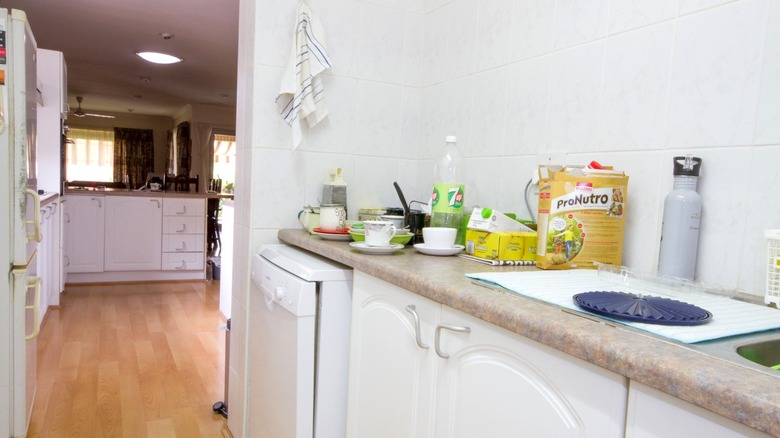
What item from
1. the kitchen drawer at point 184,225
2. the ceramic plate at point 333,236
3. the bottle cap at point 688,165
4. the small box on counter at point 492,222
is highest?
the bottle cap at point 688,165

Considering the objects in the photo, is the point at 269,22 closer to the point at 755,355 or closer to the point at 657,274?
the point at 657,274

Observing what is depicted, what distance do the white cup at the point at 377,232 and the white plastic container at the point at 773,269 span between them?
80cm

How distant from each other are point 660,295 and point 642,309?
0.20 meters

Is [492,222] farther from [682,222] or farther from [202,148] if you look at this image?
[202,148]

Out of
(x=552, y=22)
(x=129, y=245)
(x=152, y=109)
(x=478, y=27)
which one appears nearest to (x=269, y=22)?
(x=478, y=27)

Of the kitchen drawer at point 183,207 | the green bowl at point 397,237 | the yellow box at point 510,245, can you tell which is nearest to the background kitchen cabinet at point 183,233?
the kitchen drawer at point 183,207

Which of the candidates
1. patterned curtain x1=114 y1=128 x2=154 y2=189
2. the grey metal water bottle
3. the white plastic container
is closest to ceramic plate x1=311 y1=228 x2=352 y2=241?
the grey metal water bottle

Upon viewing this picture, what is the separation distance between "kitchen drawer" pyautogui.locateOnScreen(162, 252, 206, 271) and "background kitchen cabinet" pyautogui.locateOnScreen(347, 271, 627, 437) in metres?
4.23

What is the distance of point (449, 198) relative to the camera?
1.42 meters

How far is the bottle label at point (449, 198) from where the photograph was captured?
4.65 feet

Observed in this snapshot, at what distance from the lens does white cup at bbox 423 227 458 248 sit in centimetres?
131

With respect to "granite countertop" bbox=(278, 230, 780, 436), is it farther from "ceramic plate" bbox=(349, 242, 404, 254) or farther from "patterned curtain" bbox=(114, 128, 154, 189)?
"patterned curtain" bbox=(114, 128, 154, 189)

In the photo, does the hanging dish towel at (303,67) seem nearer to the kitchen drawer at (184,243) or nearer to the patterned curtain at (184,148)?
the kitchen drawer at (184,243)

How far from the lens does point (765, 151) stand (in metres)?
0.90
